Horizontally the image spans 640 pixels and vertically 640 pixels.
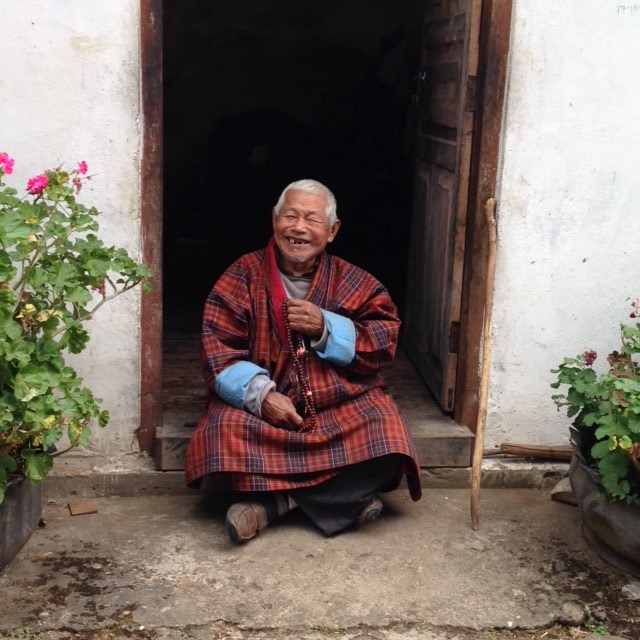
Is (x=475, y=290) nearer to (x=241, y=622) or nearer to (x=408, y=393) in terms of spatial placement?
(x=408, y=393)

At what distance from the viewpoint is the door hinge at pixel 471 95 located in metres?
4.06

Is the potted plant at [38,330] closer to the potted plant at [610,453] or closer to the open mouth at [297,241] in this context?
the open mouth at [297,241]

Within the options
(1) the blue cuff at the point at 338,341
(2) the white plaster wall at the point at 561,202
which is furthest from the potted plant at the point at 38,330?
(2) the white plaster wall at the point at 561,202

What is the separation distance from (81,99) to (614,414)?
7.45 feet

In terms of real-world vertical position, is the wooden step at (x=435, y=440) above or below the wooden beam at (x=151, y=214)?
below

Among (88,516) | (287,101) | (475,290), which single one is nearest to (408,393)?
(475,290)

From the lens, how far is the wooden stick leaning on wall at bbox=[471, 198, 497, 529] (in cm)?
389

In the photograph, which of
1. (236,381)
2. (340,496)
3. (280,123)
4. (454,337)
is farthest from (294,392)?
(280,123)

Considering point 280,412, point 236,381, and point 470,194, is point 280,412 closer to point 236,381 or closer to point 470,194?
point 236,381

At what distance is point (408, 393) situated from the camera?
190 inches

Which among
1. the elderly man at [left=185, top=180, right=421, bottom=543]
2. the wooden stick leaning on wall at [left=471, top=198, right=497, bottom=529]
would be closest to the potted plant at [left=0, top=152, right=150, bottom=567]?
the elderly man at [left=185, top=180, right=421, bottom=543]

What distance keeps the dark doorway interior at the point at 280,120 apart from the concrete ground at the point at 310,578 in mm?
3848

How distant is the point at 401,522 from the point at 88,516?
1.24 metres

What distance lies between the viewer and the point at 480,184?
4070mm
